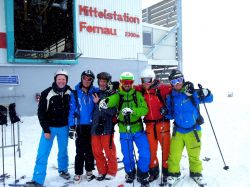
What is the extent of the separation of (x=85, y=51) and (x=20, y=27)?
4.05m

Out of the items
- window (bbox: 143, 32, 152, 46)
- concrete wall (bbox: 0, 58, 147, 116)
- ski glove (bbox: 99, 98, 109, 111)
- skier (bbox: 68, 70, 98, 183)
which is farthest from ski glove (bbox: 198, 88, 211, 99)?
window (bbox: 143, 32, 152, 46)

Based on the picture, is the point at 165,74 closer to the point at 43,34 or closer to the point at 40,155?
the point at 43,34

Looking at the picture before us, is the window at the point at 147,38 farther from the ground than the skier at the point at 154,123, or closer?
farther from the ground

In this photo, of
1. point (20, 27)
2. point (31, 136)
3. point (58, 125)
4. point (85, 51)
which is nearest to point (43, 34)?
point (20, 27)

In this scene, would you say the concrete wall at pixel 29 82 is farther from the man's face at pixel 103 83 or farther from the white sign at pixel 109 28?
the man's face at pixel 103 83

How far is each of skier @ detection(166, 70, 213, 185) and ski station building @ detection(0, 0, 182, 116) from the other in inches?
356

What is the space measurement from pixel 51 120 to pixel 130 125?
4.73ft

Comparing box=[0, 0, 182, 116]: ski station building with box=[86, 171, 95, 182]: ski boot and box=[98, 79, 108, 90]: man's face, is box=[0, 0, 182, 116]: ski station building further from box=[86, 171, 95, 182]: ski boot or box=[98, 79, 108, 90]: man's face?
box=[86, 171, 95, 182]: ski boot

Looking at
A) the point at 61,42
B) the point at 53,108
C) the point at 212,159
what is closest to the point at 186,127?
the point at 212,159

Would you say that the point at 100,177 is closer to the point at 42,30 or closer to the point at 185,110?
the point at 185,110

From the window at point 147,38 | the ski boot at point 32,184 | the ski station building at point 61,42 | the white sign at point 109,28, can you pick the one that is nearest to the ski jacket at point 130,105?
the ski boot at point 32,184

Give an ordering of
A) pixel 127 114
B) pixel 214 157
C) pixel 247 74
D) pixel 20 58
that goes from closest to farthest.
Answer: pixel 127 114, pixel 214 157, pixel 20 58, pixel 247 74

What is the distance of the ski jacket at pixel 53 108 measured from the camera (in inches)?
196

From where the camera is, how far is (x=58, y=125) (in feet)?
16.6
